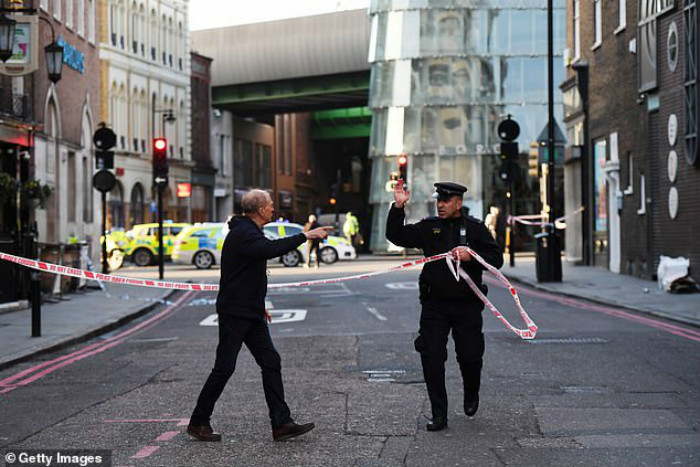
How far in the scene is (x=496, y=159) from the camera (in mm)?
53844

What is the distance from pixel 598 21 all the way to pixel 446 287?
82.2 feet

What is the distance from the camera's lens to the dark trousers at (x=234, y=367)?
7672 mm

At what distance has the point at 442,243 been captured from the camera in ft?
27.5

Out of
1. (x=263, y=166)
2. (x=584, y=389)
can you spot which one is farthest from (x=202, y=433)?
(x=263, y=166)

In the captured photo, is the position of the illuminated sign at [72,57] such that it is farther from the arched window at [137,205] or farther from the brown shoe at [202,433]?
the arched window at [137,205]

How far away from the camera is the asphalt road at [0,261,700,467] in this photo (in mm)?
7301

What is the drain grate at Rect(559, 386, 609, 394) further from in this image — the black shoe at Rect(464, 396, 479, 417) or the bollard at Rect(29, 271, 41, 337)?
the bollard at Rect(29, 271, 41, 337)

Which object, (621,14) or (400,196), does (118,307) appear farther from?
(621,14)

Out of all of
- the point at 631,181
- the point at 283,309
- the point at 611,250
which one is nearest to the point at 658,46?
the point at 631,181

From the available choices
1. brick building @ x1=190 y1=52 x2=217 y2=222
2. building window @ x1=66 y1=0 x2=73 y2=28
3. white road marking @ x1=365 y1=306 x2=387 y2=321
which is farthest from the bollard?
brick building @ x1=190 y1=52 x2=217 y2=222

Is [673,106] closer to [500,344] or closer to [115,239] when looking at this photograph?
[500,344]

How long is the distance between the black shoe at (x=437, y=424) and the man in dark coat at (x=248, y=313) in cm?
82

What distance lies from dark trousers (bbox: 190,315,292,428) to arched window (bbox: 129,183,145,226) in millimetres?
52916

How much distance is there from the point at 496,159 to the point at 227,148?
2550 cm
